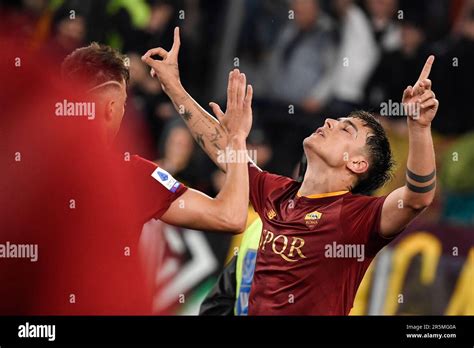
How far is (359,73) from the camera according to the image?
36.0 ft

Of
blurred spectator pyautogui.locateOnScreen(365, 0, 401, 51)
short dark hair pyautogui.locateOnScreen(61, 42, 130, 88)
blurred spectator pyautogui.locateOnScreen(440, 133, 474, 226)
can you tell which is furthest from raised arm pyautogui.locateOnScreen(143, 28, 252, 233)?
blurred spectator pyautogui.locateOnScreen(365, 0, 401, 51)

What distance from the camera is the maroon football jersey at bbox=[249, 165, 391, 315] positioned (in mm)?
6281

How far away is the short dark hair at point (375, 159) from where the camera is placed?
6586 millimetres

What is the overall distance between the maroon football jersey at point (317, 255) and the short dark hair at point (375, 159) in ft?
0.56

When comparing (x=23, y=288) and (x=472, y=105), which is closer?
(x=23, y=288)

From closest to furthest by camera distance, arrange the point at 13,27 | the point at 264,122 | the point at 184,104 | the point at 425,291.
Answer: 1. the point at 184,104
2. the point at 425,291
3. the point at 264,122
4. the point at 13,27

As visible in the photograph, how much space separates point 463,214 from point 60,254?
4839 millimetres

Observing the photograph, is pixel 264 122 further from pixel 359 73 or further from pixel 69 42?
pixel 69 42

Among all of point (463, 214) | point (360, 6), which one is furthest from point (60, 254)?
point (360, 6)

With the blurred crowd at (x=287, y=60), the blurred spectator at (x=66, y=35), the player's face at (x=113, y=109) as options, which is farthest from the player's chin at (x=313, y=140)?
the blurred spectator at (x=66, y=35)

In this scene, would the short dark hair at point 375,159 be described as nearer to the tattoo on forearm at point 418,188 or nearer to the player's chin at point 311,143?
the player's chin at point 311,143

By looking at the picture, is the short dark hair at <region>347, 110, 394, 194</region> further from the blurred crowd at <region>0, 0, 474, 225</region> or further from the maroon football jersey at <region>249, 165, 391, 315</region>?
the blurred crowd at <region>0, 0, 474, 225</region>

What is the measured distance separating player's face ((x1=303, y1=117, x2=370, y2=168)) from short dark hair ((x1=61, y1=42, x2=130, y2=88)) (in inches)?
43.3

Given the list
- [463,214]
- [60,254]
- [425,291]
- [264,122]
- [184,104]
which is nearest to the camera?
[60,254]
